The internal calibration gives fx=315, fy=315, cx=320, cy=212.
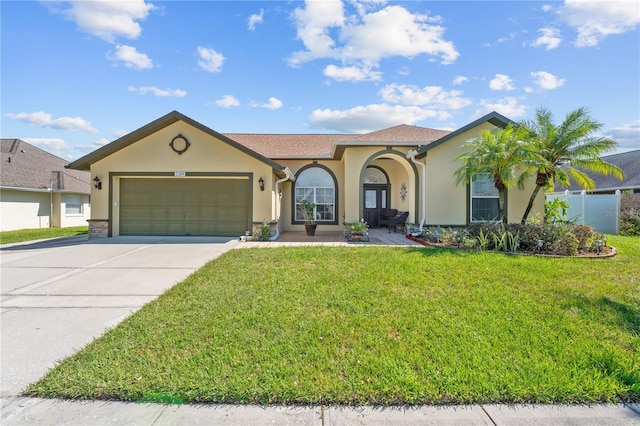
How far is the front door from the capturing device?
16.9m

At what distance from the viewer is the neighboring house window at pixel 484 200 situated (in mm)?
12461

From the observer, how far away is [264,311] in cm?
461

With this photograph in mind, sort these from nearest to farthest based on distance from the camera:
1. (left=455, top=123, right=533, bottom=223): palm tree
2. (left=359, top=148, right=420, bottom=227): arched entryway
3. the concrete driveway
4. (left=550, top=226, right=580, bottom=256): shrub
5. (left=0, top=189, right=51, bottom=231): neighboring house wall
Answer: the concrete driveway → (left=550, top=226, right=580, bottom=256): shrub → (left=455, top=123, right=533, bottom=223): palm tree → (left=359, top=148, right=420, bottom=227): arched entryway → (left=0, top=189, right=51, bottom=231): neighboring house wall

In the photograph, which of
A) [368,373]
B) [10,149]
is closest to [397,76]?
[368,373]

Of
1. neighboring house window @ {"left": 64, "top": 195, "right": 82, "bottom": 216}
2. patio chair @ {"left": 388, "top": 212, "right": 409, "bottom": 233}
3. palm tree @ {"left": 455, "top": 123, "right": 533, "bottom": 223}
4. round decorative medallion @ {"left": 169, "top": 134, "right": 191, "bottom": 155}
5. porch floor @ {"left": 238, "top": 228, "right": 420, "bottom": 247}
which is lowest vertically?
porch floor @ {"left": 238, "top": 228, "right": 420, "bottom": 247}

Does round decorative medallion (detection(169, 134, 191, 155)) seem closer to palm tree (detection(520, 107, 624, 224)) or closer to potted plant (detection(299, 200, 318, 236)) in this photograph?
potted plant (detection(299, 200, 318, 236))

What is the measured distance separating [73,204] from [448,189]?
23302 mm

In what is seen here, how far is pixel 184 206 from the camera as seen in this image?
42.3 ft

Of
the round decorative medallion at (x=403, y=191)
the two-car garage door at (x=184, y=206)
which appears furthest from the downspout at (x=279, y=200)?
the round decorative medallion at (x=403, y=191)

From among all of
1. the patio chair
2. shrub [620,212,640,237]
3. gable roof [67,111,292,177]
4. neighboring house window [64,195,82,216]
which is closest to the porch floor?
the patio chair

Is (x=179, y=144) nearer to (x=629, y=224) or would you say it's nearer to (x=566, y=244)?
(x=566, y=244)

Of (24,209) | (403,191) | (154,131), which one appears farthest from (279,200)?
(24,209)

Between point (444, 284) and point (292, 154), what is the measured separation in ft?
34.8

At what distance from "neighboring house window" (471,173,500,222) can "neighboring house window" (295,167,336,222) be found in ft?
19.7
